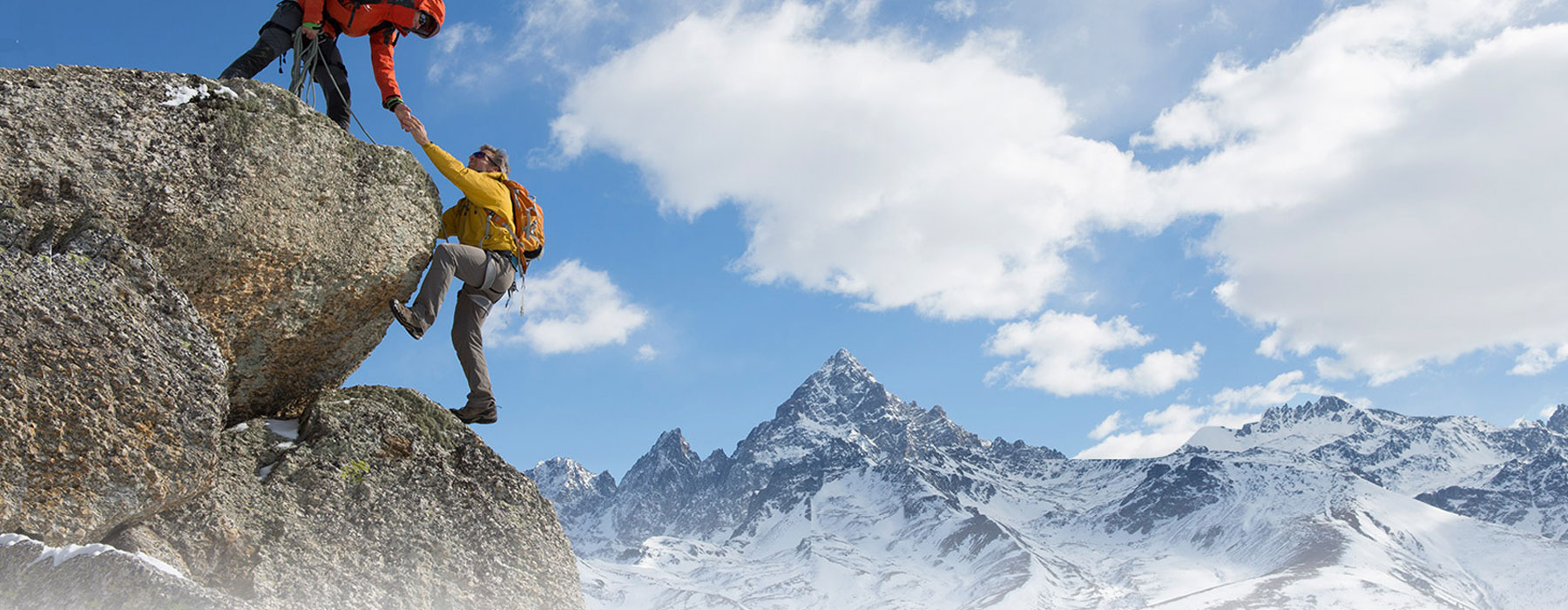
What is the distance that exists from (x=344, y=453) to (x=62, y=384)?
219cm

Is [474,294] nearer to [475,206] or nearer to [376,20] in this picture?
[475,206]

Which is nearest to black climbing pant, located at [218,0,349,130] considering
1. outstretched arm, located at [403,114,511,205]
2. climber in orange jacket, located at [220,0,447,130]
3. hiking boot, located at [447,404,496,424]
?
climber in orange jacket, located at [220,0,447,130]

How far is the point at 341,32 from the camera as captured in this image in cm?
1070

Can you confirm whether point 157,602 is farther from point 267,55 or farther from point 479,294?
point 267,55

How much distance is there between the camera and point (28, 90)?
296 inches

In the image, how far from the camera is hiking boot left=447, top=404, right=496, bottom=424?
1007cm

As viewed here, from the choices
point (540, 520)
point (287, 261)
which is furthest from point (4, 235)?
point (540, 520)

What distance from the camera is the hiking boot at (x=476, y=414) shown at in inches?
396

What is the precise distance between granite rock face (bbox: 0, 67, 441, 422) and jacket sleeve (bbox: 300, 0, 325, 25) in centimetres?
167

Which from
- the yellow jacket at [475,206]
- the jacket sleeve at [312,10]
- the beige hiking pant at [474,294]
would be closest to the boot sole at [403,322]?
the beige hiking pant at [474,294]

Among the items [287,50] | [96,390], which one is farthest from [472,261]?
[96,390]

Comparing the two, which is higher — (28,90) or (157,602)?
(28,90)

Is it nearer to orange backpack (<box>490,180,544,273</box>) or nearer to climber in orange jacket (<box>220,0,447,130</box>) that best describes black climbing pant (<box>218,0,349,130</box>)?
climber in orange jacket (<box>220,0,447,130</box>)

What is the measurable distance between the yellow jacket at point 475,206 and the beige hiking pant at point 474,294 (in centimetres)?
16
